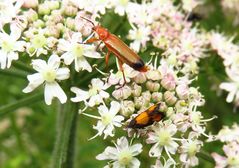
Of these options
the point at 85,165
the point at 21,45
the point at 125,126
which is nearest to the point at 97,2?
the point at 21,45

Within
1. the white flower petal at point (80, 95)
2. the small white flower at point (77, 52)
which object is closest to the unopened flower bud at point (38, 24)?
the small white flower at point (77, 52)

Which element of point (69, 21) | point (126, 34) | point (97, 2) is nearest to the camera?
point (69, 21)

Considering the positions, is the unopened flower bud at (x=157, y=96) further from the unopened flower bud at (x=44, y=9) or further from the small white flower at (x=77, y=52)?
the unopened flower bud at (x=44, y=9)

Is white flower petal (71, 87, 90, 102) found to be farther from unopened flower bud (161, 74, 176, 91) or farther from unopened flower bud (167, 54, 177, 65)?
unopened flower bud (167, 54, 177, 65)

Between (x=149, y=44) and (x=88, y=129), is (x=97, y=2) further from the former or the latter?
(x=88, y=129)

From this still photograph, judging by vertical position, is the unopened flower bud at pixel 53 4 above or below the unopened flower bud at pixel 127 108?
above

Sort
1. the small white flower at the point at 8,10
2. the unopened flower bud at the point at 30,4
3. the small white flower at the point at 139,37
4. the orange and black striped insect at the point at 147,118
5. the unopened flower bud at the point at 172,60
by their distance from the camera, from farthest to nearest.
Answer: the small white flower at the point at 139,37, the unopened flower bud at the point at 172,60, the unopened flower bud at the point at 30,4, the small white flower at the point at 8,10, the orange and black striped insect at the point at 147,118
